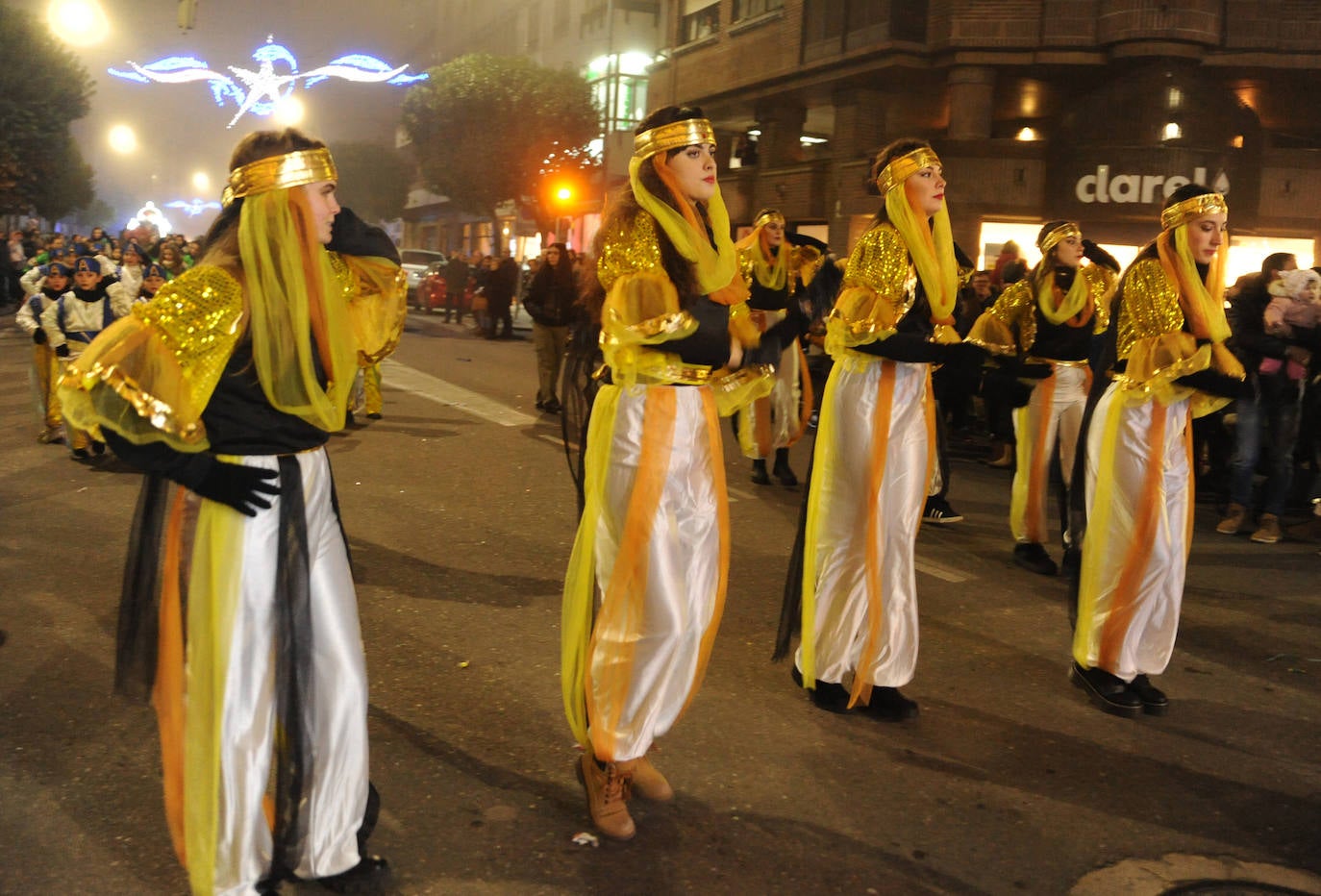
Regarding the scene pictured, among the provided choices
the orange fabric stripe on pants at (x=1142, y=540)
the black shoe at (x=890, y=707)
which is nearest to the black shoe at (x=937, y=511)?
the orange fabric stripe on pants at (x=1142, y=540)

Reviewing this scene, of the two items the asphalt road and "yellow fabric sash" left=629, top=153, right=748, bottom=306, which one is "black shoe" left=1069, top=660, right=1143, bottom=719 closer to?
the asphalt road

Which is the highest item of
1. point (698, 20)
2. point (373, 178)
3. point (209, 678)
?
point (698, 20)

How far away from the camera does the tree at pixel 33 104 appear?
112ft

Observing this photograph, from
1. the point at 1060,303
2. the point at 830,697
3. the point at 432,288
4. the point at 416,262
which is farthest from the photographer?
the point at 416,262

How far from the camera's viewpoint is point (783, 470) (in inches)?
385

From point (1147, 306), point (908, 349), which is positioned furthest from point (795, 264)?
point (908, 349)

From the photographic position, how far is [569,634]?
12.2 feet

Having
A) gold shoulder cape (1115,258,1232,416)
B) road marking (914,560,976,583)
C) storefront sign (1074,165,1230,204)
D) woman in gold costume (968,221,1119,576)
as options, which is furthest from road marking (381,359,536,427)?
storefront sign (1074,165,1230,204)

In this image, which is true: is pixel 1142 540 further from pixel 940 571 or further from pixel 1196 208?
pixel 940 571

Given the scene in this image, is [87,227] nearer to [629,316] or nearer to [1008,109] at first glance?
[1008,109]

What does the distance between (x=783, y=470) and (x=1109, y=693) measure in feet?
16.5

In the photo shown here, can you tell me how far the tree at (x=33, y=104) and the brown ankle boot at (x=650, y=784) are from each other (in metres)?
35.2

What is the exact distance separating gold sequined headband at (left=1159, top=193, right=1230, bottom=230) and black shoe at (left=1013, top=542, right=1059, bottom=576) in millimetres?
2826

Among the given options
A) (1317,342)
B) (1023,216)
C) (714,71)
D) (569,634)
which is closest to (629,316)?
(569,634)
